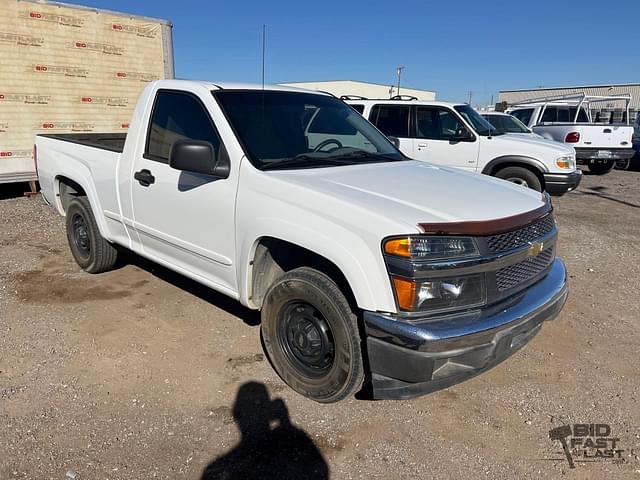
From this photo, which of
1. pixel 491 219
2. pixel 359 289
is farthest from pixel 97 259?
pixel 491 219

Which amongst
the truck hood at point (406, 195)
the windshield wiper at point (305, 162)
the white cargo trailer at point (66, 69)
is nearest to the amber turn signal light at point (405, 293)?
the truck hood at point (406, 195)

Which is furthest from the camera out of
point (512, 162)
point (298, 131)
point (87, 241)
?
point (512, 162)

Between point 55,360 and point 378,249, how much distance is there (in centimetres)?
254

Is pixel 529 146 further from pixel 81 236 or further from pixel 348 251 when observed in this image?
pixel 81 236

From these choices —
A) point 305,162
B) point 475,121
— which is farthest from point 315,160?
point 475,121

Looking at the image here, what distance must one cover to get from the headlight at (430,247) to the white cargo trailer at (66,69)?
7776mm

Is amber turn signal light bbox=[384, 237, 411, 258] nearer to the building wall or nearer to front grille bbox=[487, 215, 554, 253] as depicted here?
front grille bbox=[487, 215, 554, 253]

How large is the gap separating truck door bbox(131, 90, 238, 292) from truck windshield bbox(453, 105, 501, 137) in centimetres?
Answer: 633

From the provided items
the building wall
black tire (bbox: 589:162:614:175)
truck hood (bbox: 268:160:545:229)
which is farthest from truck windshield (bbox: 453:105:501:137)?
the building wall

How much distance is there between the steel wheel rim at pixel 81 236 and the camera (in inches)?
200

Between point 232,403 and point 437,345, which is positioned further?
point 232,403

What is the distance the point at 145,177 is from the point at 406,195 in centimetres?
213

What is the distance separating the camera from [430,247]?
2.48 metres

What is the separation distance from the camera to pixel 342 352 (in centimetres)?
279
